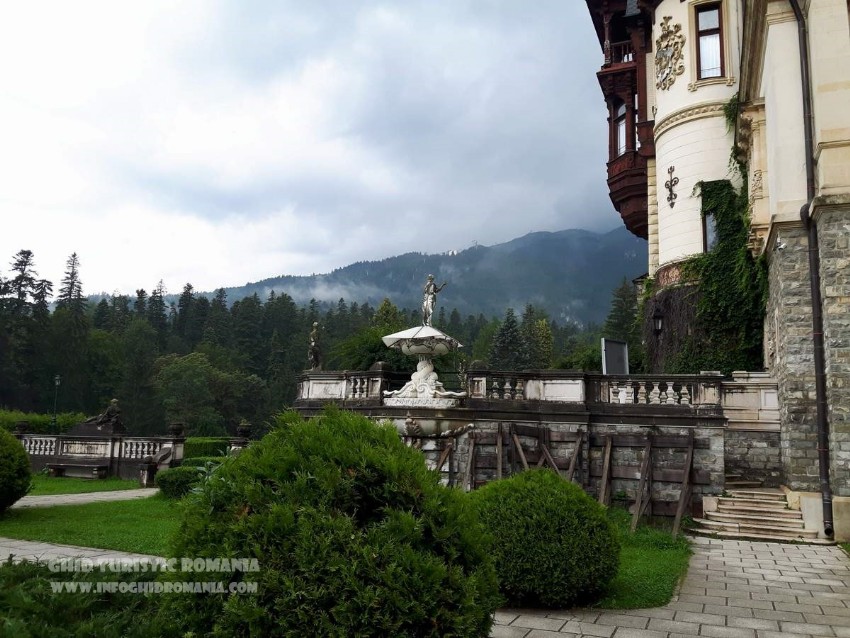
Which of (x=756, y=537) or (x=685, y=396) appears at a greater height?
(x=685, y=396)

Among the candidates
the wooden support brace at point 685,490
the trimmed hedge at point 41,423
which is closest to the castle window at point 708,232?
the wooden support brace at point 685,490

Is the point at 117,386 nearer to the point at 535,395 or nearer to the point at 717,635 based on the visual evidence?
the point at 535,395

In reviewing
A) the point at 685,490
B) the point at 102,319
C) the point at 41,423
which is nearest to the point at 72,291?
the point at 102,319

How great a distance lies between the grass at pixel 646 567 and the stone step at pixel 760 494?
2.45 meters

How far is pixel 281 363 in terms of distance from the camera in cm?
7956

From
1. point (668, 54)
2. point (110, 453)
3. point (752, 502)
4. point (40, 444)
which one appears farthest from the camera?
point (40, 444)

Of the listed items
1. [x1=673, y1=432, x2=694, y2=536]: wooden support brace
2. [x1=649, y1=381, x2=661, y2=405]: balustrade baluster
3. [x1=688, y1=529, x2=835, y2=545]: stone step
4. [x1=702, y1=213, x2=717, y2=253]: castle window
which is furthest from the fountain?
[x1=702, y1=213, x2=717, y2=253]: castle window

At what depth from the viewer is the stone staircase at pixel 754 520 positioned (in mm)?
11523

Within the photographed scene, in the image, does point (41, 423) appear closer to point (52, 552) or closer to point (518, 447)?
point (52, 552)

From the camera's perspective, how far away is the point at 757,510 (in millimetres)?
12289

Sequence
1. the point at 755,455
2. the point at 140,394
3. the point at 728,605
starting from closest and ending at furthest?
the point at 728,605
the point at 755,455
the point at 140,394

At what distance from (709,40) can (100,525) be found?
70.4ft

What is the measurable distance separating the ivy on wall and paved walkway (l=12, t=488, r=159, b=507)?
15.8 meters

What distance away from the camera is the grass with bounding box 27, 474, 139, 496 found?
57.0ft
